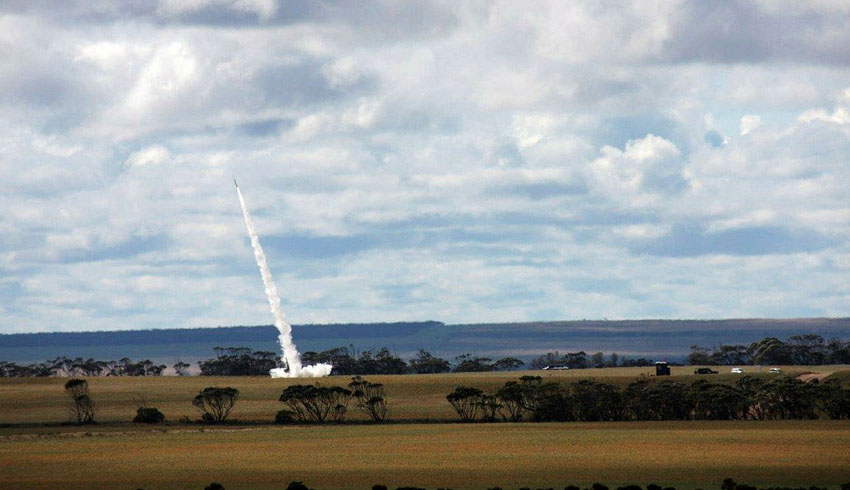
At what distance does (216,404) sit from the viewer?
174m

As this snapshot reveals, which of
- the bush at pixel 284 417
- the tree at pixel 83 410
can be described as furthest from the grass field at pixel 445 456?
the tree at pixel 83 410

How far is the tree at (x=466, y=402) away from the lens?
170 meters

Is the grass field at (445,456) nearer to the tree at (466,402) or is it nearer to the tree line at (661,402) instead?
the tree line at (661,402)

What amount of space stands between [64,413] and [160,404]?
16897 mm

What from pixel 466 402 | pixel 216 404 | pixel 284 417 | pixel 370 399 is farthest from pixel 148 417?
pixel 466 402

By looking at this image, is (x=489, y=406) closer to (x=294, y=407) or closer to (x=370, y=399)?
(x=370, y=399)

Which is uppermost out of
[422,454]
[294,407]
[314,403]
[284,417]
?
[314,403]

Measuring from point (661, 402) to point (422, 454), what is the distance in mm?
55532

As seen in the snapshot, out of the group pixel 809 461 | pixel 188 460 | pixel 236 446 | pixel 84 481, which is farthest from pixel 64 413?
pixel 809 461

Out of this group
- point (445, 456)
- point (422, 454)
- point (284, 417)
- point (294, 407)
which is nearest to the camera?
point (445, 456)

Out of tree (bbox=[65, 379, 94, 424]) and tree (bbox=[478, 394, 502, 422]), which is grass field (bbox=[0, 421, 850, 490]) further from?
tree (bbox=[65, 379, 94, 424])

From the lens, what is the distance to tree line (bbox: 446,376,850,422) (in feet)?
524

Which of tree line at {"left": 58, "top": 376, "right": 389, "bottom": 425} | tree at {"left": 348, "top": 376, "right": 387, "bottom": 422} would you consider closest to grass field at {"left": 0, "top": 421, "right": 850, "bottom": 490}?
tree line at {"left": 58, "top": 376, "right": 389, "bottom": 425}

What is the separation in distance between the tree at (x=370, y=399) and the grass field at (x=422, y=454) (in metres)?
8.66
